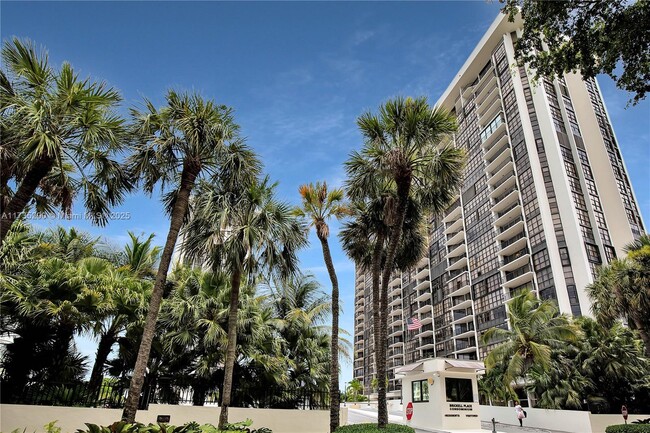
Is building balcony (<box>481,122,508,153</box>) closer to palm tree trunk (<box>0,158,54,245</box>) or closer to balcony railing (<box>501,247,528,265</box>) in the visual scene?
balcony railing (<box>501,247,528,265</box>)

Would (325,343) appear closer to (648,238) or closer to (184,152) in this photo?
(184,152)

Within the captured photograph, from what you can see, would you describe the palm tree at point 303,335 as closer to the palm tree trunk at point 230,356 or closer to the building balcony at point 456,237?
the palm tree trunk at point 230,356

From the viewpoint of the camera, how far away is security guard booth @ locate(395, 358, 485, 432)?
19500mm

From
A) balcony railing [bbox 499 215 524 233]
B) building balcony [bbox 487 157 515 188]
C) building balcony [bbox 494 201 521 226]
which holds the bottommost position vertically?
balcony railing [bbox 499 215 524 233]

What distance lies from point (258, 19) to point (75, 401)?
12.7m

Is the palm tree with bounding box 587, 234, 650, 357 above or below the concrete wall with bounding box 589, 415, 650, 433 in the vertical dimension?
above

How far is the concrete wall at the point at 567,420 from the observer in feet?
69.1

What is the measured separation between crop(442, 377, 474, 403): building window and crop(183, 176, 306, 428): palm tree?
11762 mm

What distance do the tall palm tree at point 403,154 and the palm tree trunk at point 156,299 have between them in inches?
226

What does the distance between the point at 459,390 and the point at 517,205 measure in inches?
1444

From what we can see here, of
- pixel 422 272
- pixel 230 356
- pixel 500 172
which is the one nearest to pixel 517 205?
pixel 500 172

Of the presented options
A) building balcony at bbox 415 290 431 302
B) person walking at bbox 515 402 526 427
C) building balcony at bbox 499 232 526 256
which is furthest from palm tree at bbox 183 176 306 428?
building balcony at bbox 415 290 431 302

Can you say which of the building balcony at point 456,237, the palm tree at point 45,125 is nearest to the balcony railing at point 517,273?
the building balcony at point 456,237

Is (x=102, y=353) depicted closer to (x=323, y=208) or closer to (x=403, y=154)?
(x=323, y=208)
